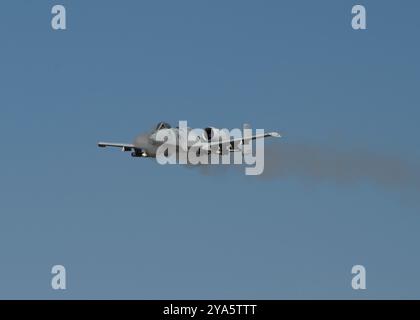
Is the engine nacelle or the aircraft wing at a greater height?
the engine nacelle

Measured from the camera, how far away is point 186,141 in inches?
6757

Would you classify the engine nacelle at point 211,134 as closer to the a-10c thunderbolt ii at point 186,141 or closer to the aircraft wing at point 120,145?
the a-10c thunderbolt ii at point 186,141

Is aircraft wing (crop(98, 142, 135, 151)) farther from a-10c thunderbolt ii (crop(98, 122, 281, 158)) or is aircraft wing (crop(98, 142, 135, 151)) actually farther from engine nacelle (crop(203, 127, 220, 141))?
engine nacelle (crop(203, 127, 220, 141))

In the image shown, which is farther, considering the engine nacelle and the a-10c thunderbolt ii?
the engine nacelle

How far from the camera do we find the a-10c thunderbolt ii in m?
171

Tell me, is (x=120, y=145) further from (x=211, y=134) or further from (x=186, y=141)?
(x=211, y=134)

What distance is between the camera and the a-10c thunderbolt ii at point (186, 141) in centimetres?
17140

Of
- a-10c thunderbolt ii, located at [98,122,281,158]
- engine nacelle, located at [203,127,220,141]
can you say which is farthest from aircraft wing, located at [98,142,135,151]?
engine nacelle, located at [203,127,220,141]

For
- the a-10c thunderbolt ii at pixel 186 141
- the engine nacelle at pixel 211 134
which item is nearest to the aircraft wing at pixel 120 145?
the a-10c thunderbolt ii at pixel 186 141

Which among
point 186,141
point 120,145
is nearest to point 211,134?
point 186,141

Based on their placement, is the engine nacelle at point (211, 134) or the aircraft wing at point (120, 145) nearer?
the aircraft wing at point (120, 145)

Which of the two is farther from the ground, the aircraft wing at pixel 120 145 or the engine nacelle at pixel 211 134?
the engine nacelle at pixel 211 134
